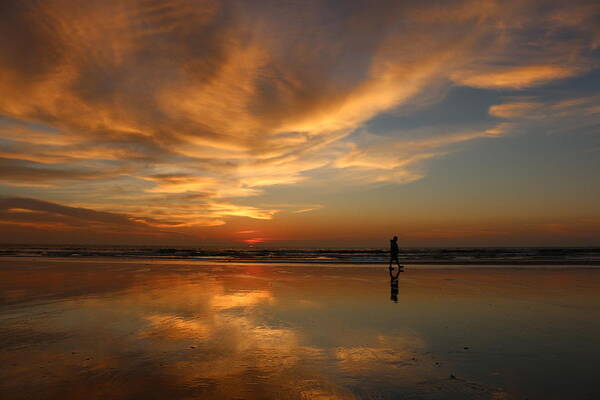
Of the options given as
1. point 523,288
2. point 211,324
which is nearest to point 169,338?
point 211,324

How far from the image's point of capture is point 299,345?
323 inches

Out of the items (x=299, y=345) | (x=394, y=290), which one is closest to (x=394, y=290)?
(x=394, y=290)

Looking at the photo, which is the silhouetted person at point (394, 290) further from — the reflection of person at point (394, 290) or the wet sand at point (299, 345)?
the wet sand at point (299, 345)

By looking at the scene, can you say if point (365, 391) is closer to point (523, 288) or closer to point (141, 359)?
point (141, 359)

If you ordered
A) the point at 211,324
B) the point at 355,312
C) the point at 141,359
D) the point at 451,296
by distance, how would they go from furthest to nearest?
the point at 451,296, the point at 355,312, the point at 211,324, the point at 141,359

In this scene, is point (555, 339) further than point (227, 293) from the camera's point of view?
No

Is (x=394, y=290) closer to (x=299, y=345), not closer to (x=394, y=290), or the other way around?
(x=394, y=290)

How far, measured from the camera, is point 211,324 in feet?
33.2

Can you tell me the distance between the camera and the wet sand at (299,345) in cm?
600

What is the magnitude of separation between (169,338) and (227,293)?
21.8ft

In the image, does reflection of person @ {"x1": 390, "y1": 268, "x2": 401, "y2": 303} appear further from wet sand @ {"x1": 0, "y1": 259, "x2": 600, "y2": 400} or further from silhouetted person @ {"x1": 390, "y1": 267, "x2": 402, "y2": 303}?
wet sand @ {"x1": 0, "y1": 259, "x2": 600, "y2": 400}

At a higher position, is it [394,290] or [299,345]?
[394,290]

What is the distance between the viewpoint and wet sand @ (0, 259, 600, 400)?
6.00 meters

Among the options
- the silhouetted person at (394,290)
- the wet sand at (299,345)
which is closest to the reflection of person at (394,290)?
the silhouetted person at (394,290)
